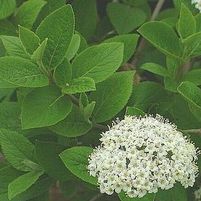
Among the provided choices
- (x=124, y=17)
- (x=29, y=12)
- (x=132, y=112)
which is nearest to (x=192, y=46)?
(x=132, y=112)

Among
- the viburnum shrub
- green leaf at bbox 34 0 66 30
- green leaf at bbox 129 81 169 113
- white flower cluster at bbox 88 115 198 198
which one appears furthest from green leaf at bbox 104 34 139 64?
white flower cluster at bbox 88 115 198 198

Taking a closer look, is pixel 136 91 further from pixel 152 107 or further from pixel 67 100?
pixel 67 100

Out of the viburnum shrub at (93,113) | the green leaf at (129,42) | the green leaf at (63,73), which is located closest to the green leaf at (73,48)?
the viburnum shrub at (93,113)

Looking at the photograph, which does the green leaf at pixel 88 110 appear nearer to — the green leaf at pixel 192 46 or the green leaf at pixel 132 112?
the green leaf at pixel 132 112

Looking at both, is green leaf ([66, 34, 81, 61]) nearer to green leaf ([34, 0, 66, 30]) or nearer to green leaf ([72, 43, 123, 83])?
green leaf ([72, 43, 123, 83])

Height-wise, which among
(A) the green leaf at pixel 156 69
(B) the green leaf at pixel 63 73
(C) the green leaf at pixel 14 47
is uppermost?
(C) the green leaf at pixel 14 47

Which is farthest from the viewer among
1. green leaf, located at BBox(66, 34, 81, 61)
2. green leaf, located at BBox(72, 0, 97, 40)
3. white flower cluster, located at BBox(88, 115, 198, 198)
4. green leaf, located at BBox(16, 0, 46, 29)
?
green leaf, located at BBox(72, 0, 97, 40)
